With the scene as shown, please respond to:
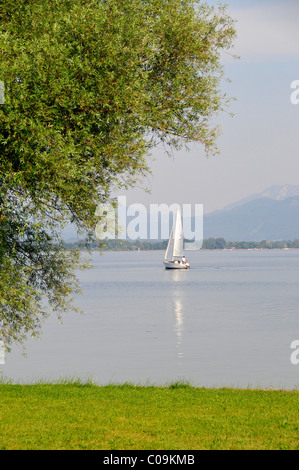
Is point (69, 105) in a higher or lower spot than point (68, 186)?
higher

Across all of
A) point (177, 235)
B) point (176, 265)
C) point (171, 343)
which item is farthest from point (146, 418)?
point (176, 265)

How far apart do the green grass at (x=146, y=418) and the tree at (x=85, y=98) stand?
2789 mm

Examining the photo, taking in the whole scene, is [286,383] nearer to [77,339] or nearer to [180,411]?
[180,411]

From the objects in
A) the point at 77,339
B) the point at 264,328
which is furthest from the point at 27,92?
the point at 264,328

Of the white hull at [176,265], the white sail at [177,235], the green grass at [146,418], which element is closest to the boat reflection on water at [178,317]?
the green grass at [146,418]

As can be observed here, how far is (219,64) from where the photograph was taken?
62.1 feet

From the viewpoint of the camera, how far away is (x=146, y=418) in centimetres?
1464

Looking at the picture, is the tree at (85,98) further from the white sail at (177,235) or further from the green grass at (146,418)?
the white sail at (177,235)

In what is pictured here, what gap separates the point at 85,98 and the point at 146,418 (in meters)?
7.43

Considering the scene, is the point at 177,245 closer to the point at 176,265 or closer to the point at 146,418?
the point at 176,265

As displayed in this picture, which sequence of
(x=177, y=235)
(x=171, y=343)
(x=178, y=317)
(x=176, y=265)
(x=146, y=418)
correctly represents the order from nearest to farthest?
(x=146, y=418), (x=171, y=343), (x=178, y=317), (x=177, y=235), (x=176, y=265)

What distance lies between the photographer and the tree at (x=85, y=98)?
48.0 feet

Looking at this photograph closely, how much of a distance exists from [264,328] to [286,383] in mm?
29104
